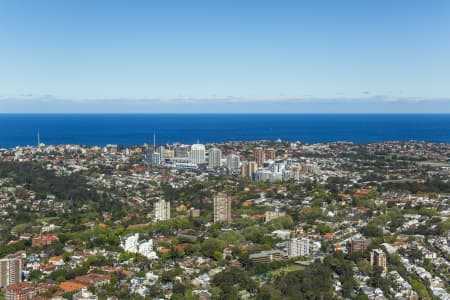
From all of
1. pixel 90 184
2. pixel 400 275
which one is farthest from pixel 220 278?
pixel 90 184

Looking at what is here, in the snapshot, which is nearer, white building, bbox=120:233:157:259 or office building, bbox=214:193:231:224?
white building, bbox=120:233:157:259

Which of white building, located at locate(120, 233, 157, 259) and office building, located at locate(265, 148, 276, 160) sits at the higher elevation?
office building, located at locate(265, 148, 276, 160)

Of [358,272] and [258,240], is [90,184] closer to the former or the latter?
[258,240]

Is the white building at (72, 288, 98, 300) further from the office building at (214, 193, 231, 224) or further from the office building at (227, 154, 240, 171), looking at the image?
the office building at (227, 154, 240, 171)

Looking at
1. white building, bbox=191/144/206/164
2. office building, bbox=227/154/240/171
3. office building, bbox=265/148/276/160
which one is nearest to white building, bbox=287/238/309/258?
office building, bbox=227/154/240/171

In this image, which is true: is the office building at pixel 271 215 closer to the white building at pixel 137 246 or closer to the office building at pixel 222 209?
the office building at pixel 222 209

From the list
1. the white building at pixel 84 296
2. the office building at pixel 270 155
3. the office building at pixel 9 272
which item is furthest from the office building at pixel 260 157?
the white building at pixel 84 296
